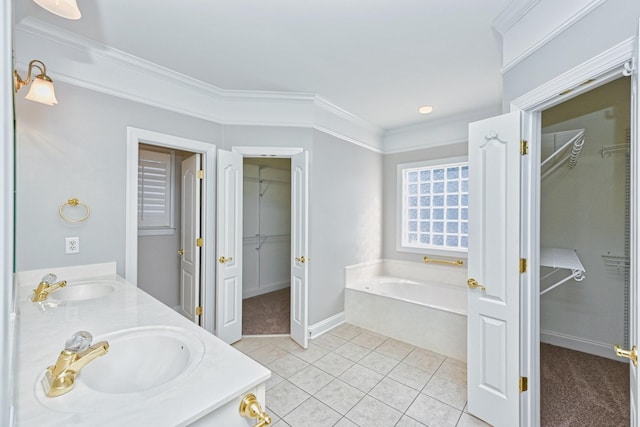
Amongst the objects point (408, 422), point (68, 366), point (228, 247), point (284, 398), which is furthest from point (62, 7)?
point (408, 422)

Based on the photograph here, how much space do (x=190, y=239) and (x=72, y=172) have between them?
121cm

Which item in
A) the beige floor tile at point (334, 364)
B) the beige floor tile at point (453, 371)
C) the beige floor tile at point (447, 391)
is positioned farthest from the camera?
the beige floor tile at point (334, 364)

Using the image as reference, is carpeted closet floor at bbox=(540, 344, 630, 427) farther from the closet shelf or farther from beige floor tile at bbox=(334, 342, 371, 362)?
beige floor tile at bbox=(334, 342, 371, 362)

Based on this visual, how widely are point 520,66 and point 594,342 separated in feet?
8.73

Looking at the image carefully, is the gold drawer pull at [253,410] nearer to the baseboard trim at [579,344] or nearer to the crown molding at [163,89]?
the crown molding at [163,89]

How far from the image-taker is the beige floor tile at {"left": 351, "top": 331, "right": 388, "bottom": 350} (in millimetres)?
2945

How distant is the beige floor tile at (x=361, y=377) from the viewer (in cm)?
224

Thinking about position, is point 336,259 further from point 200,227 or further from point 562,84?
point 562,84

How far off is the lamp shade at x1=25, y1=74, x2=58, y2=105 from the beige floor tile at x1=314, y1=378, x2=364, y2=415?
8.35ft

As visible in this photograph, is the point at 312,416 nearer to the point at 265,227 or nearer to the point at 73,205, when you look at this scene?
the point at 73,205

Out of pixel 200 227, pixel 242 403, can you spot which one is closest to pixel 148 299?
pixel 242 403

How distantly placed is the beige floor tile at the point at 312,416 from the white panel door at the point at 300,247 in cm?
83

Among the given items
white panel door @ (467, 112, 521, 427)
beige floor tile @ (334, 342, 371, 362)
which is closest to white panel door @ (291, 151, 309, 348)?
beige floor tile @ (334, 342, 371, 362)

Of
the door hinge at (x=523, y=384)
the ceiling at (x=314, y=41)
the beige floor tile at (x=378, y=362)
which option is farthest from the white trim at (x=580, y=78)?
the beige floor tile at (x=378, y=362)
